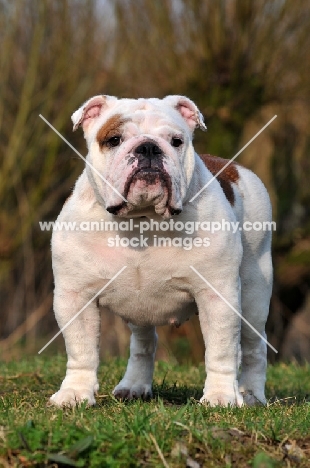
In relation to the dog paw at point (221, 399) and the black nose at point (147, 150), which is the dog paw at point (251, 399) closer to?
the dog paw at point (221, 399)

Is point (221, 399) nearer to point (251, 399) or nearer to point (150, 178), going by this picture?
point (251, 399)

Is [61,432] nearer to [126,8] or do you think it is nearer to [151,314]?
[151,314]

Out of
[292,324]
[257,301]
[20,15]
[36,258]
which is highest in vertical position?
[20,15]

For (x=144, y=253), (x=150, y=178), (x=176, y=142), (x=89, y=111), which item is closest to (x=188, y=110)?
(x=176, y=142)

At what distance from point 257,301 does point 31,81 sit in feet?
21.1

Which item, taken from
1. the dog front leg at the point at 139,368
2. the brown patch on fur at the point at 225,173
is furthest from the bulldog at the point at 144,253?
the dog front leg at the point at 139,368

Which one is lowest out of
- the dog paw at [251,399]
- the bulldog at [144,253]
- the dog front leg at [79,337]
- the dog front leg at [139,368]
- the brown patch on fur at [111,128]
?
the dog paw at [251,399]

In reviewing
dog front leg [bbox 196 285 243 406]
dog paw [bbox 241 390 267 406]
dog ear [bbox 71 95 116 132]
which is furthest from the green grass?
dog ear [bbox 71 95 116 132]

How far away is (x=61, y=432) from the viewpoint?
3498mm

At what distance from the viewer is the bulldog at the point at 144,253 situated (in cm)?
462

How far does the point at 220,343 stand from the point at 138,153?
1.18 m

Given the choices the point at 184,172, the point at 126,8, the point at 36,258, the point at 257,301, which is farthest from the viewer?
the point at 36,258

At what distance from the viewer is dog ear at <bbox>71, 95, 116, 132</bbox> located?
501cm

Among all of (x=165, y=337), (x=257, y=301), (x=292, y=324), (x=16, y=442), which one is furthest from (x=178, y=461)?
(x=292, y=324)
